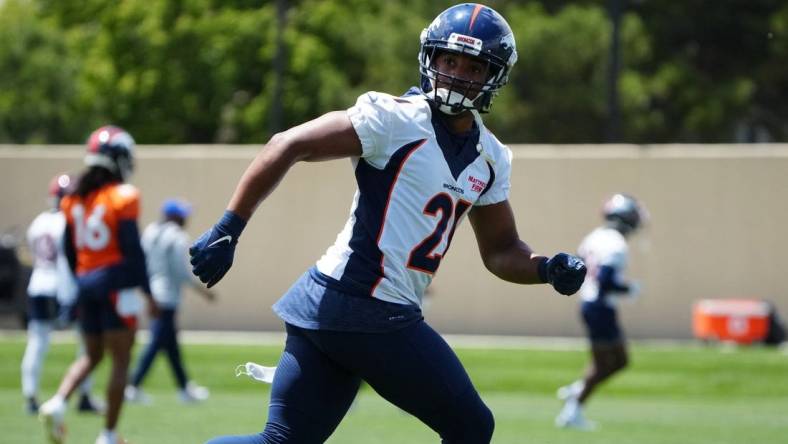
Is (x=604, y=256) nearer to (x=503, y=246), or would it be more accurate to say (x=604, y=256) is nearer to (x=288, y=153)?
(x=503, y=246)

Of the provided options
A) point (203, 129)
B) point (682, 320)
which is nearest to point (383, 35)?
point (203, 129)

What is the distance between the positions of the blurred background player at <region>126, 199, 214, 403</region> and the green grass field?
10.6 inches

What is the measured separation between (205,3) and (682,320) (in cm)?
2482

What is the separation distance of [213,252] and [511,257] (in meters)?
1.46

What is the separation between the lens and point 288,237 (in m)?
24.5

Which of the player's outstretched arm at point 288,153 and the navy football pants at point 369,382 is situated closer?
the player's outstretched arm at point 288,153

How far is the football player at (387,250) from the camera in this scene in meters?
5.11

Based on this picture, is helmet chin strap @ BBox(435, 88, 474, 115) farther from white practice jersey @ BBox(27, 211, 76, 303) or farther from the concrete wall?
the concrete wall

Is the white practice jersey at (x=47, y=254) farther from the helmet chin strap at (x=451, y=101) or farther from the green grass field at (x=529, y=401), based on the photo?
the helmet chin strap at (x=451, y=101)

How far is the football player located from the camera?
511cm

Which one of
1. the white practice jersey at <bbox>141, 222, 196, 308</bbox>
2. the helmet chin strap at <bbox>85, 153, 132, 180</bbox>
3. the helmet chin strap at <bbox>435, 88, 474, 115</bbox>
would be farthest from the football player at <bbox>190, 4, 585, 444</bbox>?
the white practice jersey at <bbox>141, 222, 196, 308</bbox>

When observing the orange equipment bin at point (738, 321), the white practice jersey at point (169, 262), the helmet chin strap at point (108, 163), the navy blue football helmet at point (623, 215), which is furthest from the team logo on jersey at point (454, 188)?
the orange equipment bin at point (738, 321)

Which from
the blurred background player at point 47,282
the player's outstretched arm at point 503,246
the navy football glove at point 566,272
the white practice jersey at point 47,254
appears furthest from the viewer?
the white practice jersey at point 47,254

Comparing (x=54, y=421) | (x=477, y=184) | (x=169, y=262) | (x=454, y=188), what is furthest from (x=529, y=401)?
(x=454, y=188)
